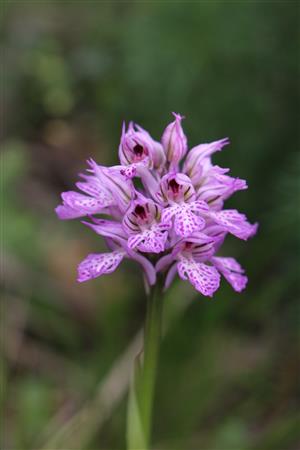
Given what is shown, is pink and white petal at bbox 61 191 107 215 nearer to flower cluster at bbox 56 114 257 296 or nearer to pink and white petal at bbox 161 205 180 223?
flower cluster at bbox 56 114 257 296

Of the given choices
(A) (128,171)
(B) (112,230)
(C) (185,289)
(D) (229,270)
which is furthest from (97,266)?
(C) (185,289)

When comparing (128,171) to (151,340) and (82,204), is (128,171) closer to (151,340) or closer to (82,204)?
(82,204)

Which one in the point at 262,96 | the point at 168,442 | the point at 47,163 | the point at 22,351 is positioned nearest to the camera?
the point at 168,442

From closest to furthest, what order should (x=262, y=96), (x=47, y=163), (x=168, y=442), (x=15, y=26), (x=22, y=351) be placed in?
1. (x=168, y=442)
2. (x=22, y=351)
3. (x=262, y=96)
4. (x=47, y=163)
5. (x=15, y=26)

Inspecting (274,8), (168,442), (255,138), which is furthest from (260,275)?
(274,8)

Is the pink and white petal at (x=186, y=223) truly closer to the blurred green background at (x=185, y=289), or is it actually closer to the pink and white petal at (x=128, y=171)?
the pink and white petal at (x=128, y=171)

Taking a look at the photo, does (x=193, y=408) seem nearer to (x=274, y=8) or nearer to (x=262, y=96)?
(x=262, y=96)

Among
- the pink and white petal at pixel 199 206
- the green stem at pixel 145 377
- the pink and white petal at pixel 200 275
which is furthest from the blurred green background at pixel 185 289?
the pink and white petal at pixel 199 206
